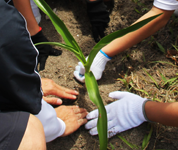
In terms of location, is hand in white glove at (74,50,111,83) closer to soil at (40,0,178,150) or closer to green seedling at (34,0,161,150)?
soil at (40,0,178,150)

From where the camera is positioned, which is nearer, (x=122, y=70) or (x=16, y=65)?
(x=16, y=65)

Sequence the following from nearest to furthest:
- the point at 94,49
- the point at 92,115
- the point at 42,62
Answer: the point at 94,49 < the point at 92,115 < the point at 42,62

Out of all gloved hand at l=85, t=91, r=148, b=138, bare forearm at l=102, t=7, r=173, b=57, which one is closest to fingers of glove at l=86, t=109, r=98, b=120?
gloved hand at l=85, t=91, r=148, b=138

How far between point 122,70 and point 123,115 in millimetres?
402

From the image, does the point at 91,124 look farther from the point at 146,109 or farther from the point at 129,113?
the point at 146,109

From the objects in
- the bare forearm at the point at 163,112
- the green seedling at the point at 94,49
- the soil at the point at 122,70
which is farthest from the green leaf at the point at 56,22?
the bare forearm at the point at 163,112

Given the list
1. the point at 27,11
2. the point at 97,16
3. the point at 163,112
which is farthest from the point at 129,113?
the point at 27,11

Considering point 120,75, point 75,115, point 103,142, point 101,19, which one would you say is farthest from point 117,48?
point 103,142

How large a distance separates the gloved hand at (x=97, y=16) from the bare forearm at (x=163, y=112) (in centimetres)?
78

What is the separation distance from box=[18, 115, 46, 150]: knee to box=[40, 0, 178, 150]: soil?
0.49 m

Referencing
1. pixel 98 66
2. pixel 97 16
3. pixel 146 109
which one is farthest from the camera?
pixel 97 16

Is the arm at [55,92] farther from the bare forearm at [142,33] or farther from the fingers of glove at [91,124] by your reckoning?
the bare forearm at [142,33]

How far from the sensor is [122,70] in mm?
1256

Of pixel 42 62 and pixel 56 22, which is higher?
pixel 56 22
